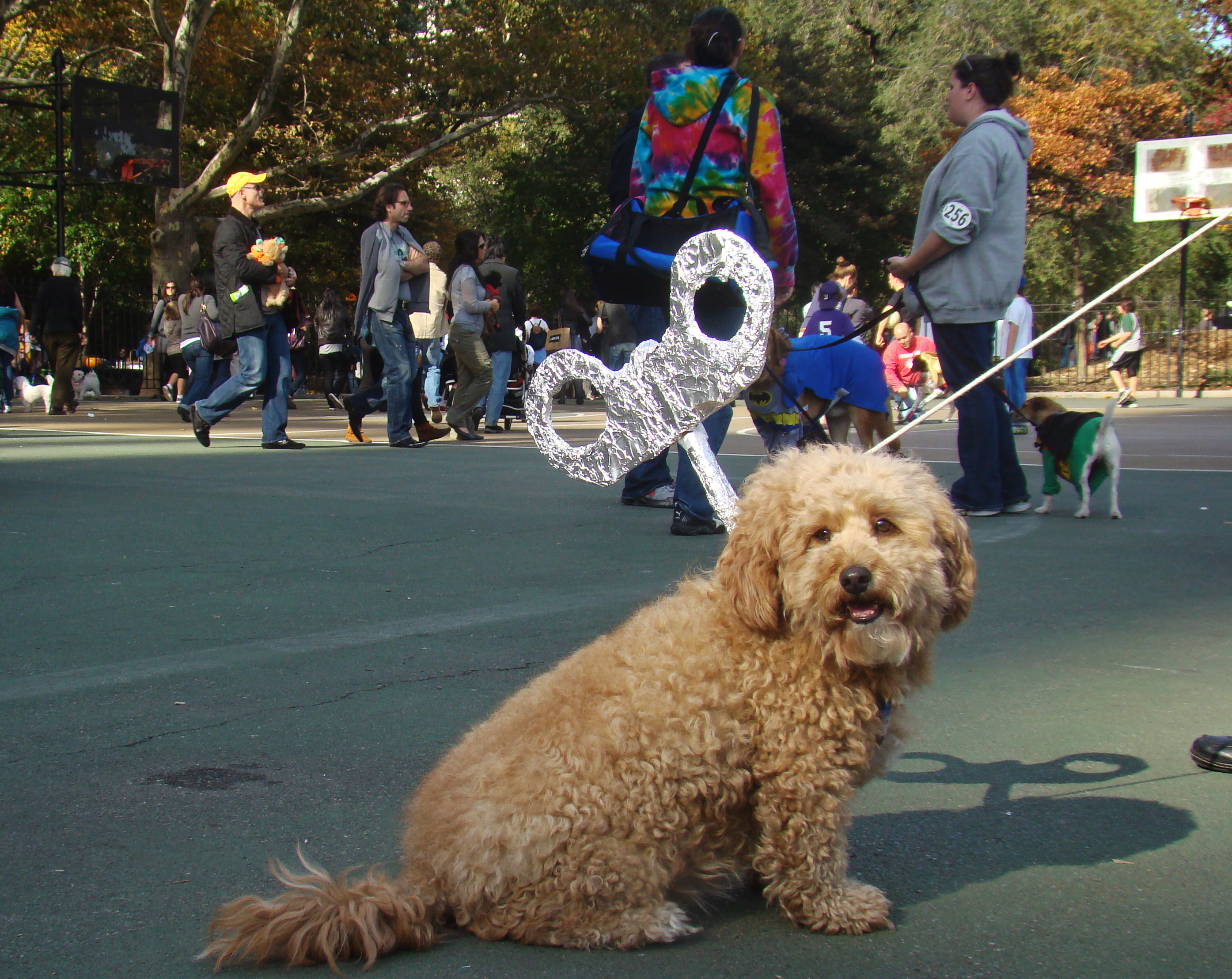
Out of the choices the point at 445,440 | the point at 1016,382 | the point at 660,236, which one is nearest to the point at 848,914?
the point at 660,236

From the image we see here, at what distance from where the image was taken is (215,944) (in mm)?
2264

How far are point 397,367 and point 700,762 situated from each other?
1015 centimetres

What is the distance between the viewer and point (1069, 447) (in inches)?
321

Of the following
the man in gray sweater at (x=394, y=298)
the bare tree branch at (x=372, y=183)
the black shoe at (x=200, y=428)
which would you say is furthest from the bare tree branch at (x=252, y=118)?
the black shoe at (x=200, y=428)

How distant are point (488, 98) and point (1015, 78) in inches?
850

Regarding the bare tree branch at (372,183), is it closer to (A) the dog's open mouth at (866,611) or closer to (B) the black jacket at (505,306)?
(B) the black jacket at (505,306)

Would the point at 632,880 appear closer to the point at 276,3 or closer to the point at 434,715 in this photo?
the point at 434,715

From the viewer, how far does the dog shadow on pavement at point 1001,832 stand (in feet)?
9.30

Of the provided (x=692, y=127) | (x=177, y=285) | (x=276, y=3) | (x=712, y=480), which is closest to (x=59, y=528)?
(x=692, y=127)

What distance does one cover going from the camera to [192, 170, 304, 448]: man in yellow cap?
37.3ft

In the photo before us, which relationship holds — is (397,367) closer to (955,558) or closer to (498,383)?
(498,383)

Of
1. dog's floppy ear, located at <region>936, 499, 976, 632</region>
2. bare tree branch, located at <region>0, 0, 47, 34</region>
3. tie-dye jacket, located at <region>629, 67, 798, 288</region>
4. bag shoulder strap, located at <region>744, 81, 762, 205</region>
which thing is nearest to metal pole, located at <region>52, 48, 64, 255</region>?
bare tree branch, located at <region>0, 0, 47, 34</region>

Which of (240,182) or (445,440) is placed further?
(445,440)

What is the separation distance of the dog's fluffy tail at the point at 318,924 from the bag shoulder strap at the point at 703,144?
4.36 meters
